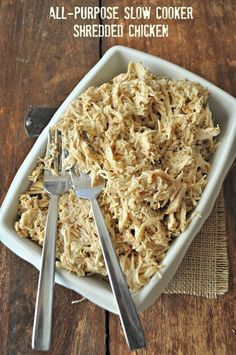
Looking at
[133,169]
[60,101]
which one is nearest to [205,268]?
[133,169]

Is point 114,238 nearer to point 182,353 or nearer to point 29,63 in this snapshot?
point 182,353

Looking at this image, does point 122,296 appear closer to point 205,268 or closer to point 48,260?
point 48,260

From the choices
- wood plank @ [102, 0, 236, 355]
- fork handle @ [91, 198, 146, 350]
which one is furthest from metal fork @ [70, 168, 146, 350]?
wood plank @ [102, 0, 236, 355]

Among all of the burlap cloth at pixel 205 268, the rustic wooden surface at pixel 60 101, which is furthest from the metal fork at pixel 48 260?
the burlap cloth at pixel 205 268

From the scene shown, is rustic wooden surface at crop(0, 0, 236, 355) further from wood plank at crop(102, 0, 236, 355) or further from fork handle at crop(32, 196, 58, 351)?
fork handle at crop(32, 196, 58, 351)

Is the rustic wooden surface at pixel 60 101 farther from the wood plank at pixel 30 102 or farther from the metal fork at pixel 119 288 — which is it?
the metal fork at pixel 119 288

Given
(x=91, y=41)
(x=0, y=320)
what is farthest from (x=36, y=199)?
(x=91, y=41)
